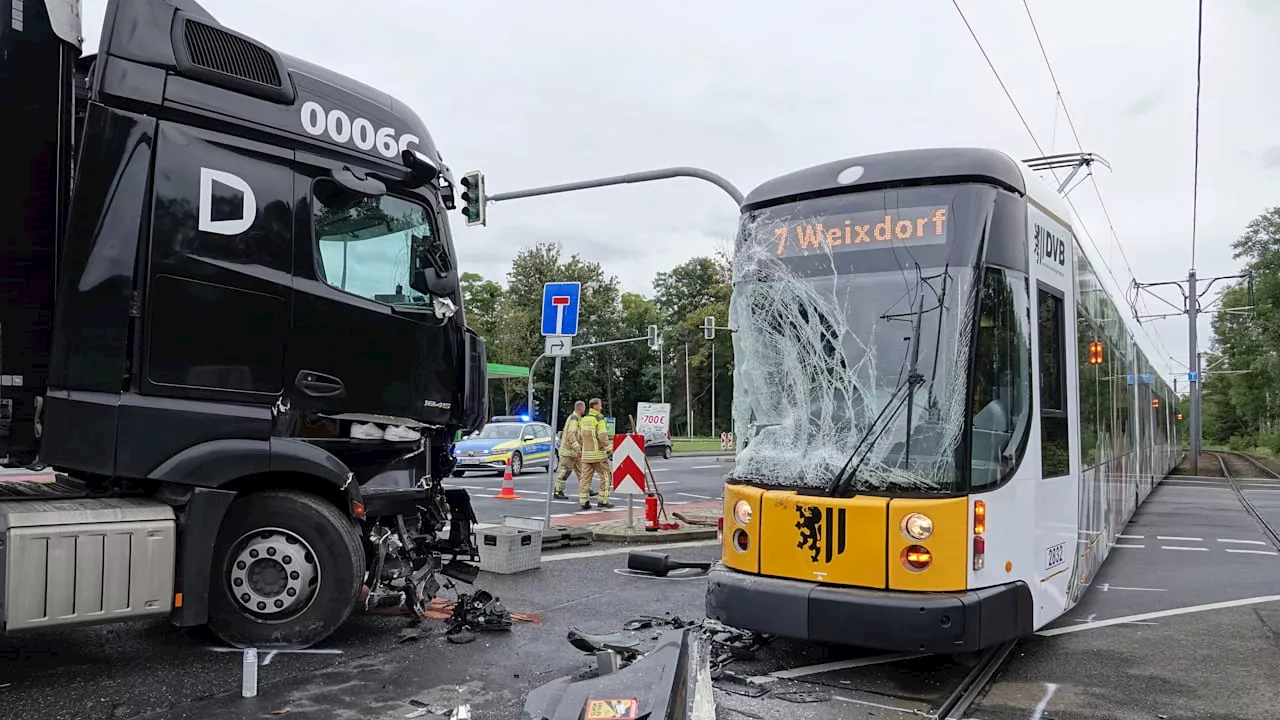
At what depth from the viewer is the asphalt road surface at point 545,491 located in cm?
1455

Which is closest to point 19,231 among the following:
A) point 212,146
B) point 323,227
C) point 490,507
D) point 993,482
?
point 212,146

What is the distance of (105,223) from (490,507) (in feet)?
34.3

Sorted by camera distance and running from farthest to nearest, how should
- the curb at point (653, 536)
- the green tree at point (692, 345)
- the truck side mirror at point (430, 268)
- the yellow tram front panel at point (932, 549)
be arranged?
the green tree at point (692, 345) < the curb at point (653, 536) < the truck side mirror at point (430, 268) < the yellow tram front panel at point (932, 549)

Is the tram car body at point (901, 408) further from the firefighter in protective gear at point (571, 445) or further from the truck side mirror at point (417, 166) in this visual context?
the firefighter in protective gear at point (571, 445)

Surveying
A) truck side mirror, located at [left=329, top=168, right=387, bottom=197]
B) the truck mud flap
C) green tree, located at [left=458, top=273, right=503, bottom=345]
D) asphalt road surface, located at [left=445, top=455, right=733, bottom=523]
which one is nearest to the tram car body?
the truck mud flap

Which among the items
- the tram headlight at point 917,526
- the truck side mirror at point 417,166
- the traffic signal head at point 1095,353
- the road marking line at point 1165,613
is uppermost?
the truck side mirror at point 417,166

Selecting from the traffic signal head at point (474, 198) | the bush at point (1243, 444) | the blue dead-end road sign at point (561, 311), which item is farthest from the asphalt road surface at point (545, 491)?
the bush at point (1243, 444)

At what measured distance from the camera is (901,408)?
4934 mm

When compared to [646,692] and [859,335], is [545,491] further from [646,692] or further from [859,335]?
[646,692]

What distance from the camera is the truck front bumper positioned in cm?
457

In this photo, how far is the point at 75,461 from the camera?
15.9 feet

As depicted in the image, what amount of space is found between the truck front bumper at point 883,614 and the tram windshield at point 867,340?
0.57m

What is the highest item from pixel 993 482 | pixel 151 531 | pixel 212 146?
pixel 212 146

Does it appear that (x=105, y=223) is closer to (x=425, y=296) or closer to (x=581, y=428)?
(x=425, y=296)
